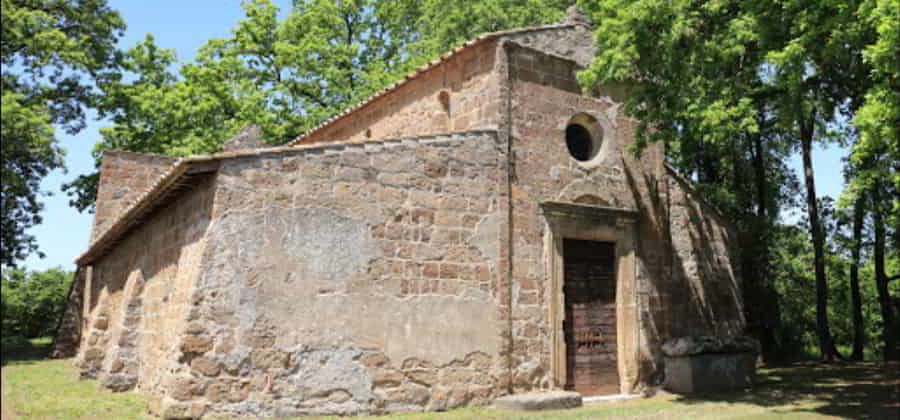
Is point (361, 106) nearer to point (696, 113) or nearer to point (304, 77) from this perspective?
point (696, 113)

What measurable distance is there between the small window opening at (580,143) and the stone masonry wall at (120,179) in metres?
10.9

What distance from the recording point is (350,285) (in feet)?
27.6

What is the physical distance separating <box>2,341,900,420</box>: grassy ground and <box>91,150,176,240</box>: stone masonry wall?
452 cm

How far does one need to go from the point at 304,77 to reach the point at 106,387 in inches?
613

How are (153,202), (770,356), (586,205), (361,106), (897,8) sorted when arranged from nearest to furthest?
(897,8) → (153,202) → (586,205) → (361,106) → (770,356)

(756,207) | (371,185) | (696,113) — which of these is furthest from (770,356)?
(371,185)

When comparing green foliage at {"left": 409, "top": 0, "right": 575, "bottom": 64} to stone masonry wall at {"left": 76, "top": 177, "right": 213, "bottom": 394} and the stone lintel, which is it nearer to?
the stone lintel

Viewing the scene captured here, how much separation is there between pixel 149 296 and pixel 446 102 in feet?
18.7

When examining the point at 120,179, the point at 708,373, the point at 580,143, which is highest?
the point at 120,179

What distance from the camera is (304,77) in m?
23.8

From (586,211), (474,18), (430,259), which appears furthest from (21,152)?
(474,18)

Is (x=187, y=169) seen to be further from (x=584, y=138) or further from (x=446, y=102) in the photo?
(x=584, y=138)

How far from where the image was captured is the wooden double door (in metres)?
10.7

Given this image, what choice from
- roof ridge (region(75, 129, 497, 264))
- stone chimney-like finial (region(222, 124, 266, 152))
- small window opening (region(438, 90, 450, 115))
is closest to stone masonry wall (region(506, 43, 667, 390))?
roof ridge (region(75, 129, 497, 264))
